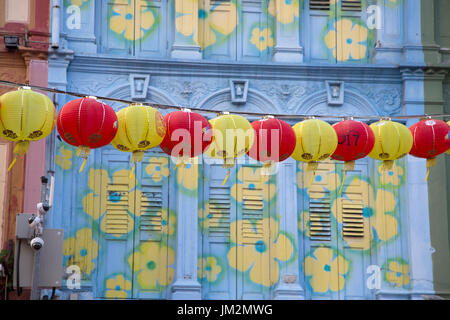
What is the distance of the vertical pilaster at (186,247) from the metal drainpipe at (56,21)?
2.55 metres

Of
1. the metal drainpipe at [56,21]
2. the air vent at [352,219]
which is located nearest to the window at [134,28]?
the metal drainpipe at [56,21]

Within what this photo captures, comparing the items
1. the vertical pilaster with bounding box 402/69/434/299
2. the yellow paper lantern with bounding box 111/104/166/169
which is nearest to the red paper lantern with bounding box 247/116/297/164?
the yellow paper lantern with bounding box 111/104/166/169

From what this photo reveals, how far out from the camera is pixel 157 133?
10.5 meters

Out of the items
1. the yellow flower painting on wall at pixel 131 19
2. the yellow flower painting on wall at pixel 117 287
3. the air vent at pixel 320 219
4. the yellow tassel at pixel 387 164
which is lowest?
the yellow flower painting on wall at pixel 117 287

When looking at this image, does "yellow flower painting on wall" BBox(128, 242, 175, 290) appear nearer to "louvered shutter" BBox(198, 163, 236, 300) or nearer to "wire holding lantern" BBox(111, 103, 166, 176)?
"louvered shutter" BBox(198, 163, 236, 300)

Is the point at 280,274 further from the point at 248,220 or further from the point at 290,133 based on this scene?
the point at 290,133

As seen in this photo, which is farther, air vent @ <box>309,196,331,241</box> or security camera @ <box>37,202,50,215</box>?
air vent @ <box>309,196,331,241</box>

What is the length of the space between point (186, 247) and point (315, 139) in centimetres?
310

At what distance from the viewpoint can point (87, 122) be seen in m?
10.1

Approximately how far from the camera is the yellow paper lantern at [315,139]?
10.8m

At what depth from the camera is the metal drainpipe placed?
43.8 ft

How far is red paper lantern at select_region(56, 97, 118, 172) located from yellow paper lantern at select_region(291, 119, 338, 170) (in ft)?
6.98

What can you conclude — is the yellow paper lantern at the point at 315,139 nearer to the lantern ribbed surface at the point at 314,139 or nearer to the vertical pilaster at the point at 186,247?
the lantern ribbed surface at the point at 314,139

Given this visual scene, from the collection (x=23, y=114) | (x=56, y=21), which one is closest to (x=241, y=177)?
(x=56, y=21)
